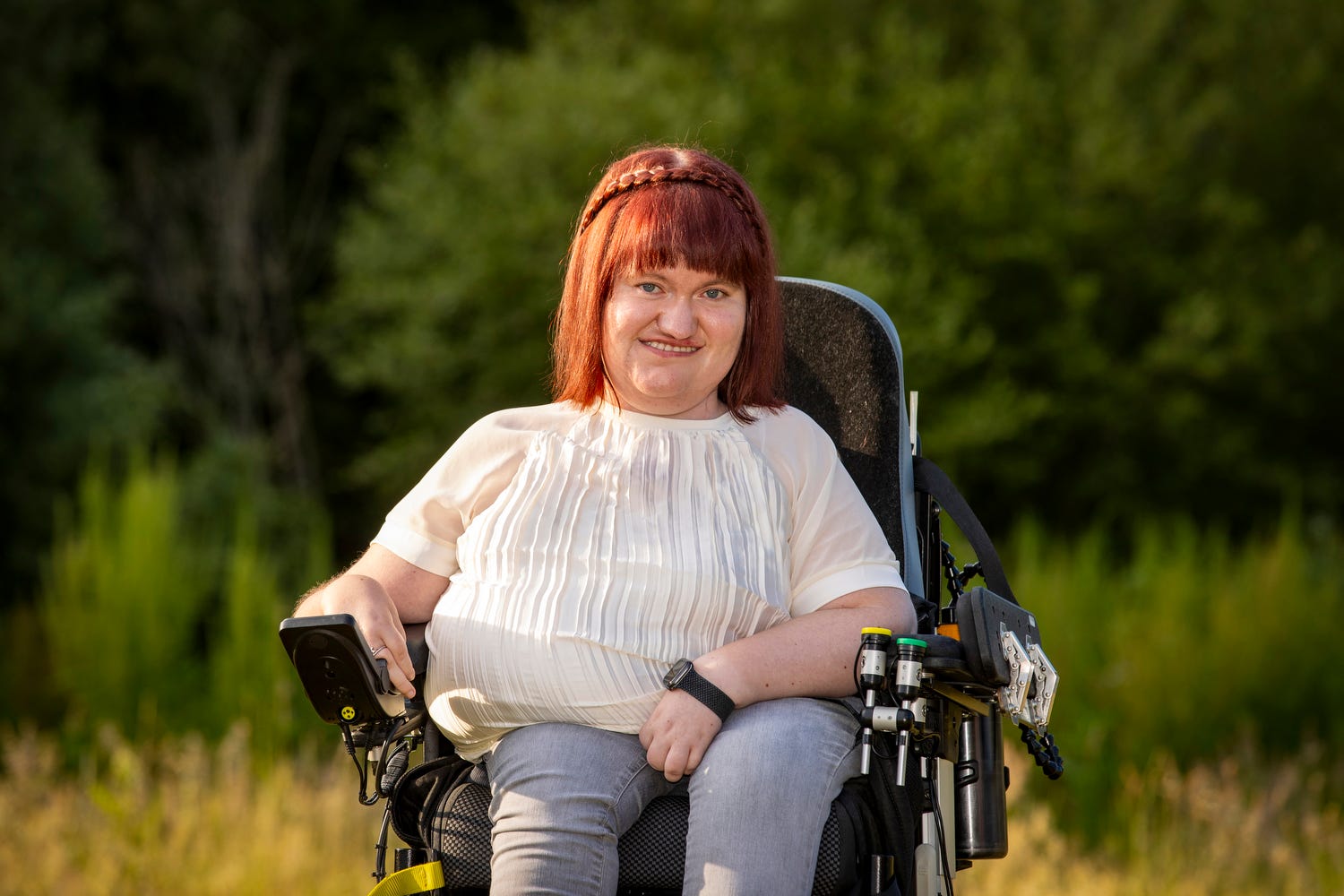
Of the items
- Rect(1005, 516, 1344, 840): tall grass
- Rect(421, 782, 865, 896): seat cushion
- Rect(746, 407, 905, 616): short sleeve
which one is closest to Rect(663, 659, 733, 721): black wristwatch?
Rect(421, 782, 865, 896): seat cushion

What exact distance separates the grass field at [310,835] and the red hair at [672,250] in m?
2.17

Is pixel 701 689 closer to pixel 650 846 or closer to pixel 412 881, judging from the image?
pixel 650 846

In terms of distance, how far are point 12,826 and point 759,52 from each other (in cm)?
943

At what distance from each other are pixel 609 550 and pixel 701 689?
253 mm

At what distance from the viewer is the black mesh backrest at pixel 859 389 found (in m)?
2.56

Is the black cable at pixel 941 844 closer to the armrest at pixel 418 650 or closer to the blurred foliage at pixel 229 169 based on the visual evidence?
the armrest at pixel 418 650

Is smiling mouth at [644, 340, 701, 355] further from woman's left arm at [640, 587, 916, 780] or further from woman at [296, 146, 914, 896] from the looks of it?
woman's left arm at [640, 587, 916, 780]

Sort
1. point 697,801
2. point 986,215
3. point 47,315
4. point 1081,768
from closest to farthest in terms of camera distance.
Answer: point 697,801
point 1081,768
point 47,315
point 986,215

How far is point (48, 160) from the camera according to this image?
407 inches

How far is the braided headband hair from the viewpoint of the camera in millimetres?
2285

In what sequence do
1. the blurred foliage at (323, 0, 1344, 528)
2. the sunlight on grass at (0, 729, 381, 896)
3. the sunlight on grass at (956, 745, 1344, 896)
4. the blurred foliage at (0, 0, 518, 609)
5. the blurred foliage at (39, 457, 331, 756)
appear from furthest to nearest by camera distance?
the blurred foliage at (0, 0, 518, 609)
the blurred foliage at (323, 0, 1344, 528)
the blurred foliage at (39, 457, 331, 756)
the sunlight on grass at (956, 745, 1344, 896)
the sunlight on grass at (0, 729, 381, 896)

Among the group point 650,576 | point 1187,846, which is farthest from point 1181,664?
point 650,576

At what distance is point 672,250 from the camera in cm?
224

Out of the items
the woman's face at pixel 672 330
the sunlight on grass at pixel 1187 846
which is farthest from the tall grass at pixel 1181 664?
the woman's face at pixel 672 330
